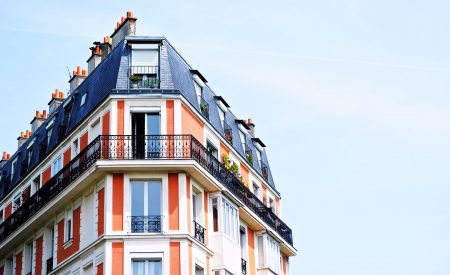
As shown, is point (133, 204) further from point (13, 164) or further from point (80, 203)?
point (13, 164)

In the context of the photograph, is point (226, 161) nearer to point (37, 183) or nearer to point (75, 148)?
point (75, 148)

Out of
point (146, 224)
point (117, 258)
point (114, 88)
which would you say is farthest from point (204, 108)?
point (117, 258)

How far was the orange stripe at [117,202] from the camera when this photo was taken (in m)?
29.6

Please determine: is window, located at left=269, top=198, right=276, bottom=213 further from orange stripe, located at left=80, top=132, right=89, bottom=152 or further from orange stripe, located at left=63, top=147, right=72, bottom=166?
orange stripe, located at left=80, top=132, right=89, bottom=152

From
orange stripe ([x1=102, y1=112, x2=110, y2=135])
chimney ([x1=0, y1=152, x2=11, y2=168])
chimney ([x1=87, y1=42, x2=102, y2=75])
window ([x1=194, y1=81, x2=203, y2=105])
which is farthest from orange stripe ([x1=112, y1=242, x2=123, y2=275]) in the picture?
chimney ([x1=0, y1=152, x2=11, y2=168])

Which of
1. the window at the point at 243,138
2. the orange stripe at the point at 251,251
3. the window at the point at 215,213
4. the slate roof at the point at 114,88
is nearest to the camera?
the slate roof at the point at 114,88

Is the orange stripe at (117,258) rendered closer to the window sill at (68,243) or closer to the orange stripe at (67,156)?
the window sill at (68,243)

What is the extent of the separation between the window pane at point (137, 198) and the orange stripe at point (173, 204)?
0.89m

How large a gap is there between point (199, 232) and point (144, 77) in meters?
5.55

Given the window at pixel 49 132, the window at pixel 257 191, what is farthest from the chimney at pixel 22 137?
the window at pixel 257 191

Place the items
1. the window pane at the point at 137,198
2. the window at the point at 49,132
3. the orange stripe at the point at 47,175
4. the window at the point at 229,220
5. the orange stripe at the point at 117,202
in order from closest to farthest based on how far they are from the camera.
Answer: the orange stripe at the point at 117,202
the window pane at the point at 137,198
the window at the point at 229,220
the orange stripe at the point at 47,175
the window at the point at 49,132

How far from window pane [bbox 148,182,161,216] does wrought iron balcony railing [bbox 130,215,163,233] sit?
0.70 feet

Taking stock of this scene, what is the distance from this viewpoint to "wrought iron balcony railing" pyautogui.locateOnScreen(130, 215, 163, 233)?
29625 mm

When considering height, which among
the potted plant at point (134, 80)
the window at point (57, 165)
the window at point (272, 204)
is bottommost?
the window at point (272, 204)
